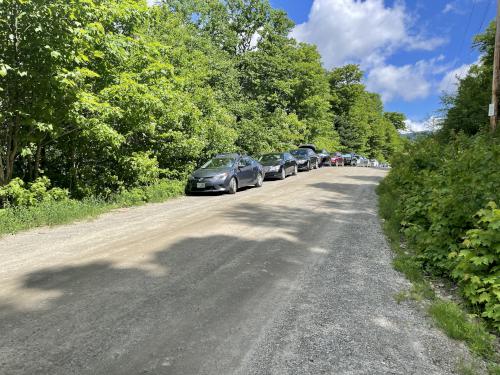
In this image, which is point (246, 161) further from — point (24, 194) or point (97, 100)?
point (24, 194)

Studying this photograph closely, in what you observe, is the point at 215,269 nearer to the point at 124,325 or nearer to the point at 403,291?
the point at 124,325

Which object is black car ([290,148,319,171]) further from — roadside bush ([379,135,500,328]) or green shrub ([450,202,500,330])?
green shrub ([450,202,500,330])

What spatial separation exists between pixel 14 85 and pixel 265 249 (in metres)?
7.24

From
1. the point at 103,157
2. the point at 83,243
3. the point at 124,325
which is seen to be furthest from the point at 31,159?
the point at 124,325

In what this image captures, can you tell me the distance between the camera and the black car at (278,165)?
20.6 meters

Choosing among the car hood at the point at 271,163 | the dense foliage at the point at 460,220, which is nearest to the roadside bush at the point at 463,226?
the dense foliage at the point at 460,220

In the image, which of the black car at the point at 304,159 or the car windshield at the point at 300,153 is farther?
the car windshield at the point at 300,153

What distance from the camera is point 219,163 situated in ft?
50.9

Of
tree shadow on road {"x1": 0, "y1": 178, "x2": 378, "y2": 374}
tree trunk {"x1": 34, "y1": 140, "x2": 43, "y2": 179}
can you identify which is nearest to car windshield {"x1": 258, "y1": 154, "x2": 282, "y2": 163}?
tree trunk {"x1": 34, "y1": 140, "x2": 43, "y2": 179}

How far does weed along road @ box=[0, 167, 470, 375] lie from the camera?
307 centimetres

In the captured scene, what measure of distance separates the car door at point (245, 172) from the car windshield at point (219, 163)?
440mm

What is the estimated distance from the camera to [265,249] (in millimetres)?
6398

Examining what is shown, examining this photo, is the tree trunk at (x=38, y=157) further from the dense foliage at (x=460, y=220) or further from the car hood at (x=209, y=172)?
the dense foliage at (x=460, y=220)

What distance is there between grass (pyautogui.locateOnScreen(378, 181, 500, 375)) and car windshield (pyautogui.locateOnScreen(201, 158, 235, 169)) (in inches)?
395
